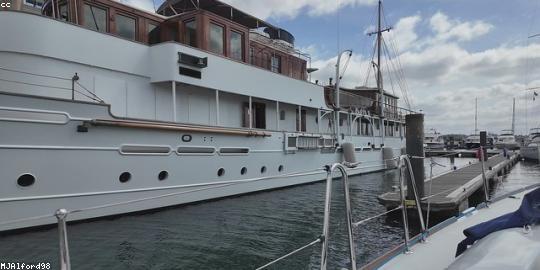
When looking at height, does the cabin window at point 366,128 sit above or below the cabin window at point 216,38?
below

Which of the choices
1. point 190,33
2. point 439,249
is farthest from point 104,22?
point 439,249

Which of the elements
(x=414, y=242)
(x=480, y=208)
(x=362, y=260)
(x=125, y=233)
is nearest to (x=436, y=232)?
(x=414, y=242)

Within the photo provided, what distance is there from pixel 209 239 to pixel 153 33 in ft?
24.3

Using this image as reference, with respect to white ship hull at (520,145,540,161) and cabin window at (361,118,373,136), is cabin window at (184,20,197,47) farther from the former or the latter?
white ship hull at (520,145,540,161)

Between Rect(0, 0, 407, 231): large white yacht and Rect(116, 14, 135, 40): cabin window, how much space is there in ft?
0.10

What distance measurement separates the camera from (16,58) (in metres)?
8.80

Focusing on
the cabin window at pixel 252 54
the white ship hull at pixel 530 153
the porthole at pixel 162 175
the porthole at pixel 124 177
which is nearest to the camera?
the porthole at pixel 124 177

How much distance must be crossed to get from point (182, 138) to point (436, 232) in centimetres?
733

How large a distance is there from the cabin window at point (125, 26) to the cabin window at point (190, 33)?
1595mm

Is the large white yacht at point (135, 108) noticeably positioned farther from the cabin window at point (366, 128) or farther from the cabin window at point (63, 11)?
the cabin window at point (366, 128)

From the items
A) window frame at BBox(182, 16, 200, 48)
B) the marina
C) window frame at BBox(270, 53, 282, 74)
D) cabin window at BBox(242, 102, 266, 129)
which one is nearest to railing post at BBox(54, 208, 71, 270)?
the marina

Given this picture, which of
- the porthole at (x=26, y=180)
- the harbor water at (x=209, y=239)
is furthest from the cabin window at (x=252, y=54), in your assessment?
the porthole at (x=26, y=180)

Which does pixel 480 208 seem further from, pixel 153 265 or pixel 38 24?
pixel 38 24

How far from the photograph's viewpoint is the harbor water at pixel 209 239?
6.24 m
